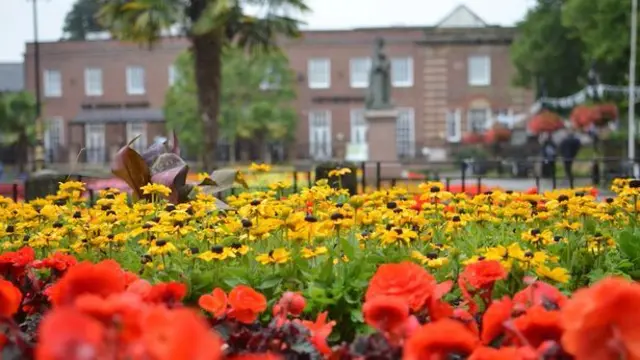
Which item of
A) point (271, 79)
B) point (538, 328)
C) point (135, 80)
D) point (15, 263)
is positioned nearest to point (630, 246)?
point (538, 328)

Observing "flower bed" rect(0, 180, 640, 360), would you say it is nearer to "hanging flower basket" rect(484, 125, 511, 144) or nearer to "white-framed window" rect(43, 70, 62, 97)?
"hanging flower basket" rect(484, 125, 511, 144)

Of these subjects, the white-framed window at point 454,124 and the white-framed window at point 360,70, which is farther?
the white-framed window at point 360,70

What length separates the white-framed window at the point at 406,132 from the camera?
4456cm

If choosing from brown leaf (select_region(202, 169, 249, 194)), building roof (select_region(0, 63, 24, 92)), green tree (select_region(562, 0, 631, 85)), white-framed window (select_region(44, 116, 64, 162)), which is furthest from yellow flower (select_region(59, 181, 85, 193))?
building roof (select_region(0, 63, 24, 92))

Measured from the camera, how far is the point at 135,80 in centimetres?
4703

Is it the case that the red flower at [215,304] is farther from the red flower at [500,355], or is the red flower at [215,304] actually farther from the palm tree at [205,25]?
the palm tree at [205,25]

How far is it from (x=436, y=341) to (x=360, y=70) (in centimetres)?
4441

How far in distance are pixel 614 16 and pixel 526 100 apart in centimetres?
1780

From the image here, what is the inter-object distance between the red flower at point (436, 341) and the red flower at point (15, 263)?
1.99m

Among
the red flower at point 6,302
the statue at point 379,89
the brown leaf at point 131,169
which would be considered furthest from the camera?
the statue at point 379,89

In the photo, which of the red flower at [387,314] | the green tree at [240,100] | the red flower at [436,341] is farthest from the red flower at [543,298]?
the green tree at [240,100]

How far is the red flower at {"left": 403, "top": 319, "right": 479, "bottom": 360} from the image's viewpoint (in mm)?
1520

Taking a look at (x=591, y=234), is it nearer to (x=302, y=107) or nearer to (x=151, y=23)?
(x=151, y=23)

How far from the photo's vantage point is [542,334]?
1850mm
